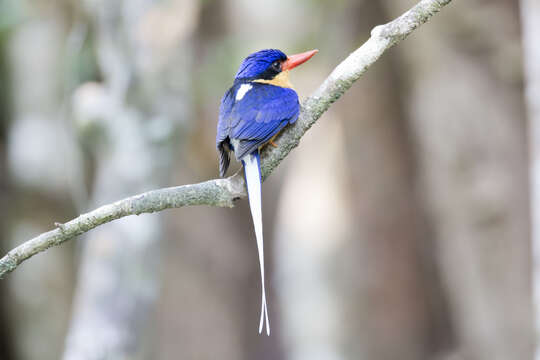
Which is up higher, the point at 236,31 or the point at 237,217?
the point at 236,31

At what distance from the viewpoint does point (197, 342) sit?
23.5ft

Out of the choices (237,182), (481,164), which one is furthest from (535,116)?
(237,182)

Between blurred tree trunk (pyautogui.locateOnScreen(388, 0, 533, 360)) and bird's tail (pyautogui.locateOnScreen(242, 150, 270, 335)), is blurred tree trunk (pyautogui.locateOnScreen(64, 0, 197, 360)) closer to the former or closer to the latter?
blurred tree trunk (pyautogui.locateOnScreen(388, 0, 533, 360))

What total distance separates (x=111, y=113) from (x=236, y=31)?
6.73 ft

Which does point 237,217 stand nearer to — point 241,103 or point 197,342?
point 197,342

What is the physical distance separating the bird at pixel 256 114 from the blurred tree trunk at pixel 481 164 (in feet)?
9.76

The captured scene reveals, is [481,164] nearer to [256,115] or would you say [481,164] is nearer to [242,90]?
[242,90]

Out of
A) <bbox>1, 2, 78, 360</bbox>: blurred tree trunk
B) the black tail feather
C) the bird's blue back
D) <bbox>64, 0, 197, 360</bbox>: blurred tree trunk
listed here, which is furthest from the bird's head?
<bbox>1, 2, 78, 360</bbox>: blurred tree trunk

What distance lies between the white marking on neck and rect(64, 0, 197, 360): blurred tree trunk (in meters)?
2.00

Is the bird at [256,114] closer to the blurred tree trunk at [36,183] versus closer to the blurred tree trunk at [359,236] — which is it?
the blurred tree trunk at [36,183]

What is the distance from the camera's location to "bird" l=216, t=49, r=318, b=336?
90.5 inches

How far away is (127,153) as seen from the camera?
477 cm

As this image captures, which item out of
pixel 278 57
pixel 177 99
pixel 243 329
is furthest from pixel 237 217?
pixel 278 57

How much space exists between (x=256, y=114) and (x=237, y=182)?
0.35 metres
